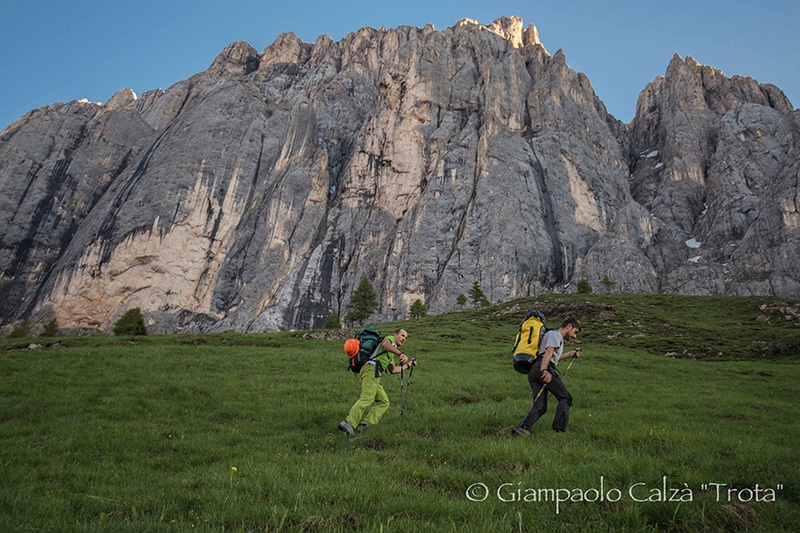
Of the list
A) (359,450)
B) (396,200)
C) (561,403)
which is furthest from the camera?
(396,200)

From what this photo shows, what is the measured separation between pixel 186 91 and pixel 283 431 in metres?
187

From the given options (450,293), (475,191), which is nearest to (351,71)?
(475,191)

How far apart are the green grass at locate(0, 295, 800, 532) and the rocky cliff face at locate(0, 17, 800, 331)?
7886cm

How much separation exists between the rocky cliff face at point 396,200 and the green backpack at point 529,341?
84651 mm

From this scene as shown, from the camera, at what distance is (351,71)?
155125mm

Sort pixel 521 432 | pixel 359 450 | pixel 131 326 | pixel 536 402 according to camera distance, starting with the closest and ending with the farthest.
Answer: pixel 359 450 < pixel 521 432 < pixel 536 402 < pixel 131 326

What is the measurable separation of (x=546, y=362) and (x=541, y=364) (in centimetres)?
12

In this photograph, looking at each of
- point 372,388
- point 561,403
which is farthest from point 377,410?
point 561,403

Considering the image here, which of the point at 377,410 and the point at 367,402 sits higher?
the point at 367,402

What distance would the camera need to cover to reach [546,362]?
8492mm

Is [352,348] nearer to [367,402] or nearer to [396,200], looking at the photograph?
[367,402]

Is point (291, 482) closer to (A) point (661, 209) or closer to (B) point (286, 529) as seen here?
(B) point (286, 529)

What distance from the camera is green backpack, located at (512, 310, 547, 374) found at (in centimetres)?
889

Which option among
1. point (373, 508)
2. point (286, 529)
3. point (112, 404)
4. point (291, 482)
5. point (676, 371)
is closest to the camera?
point (286, 529)
